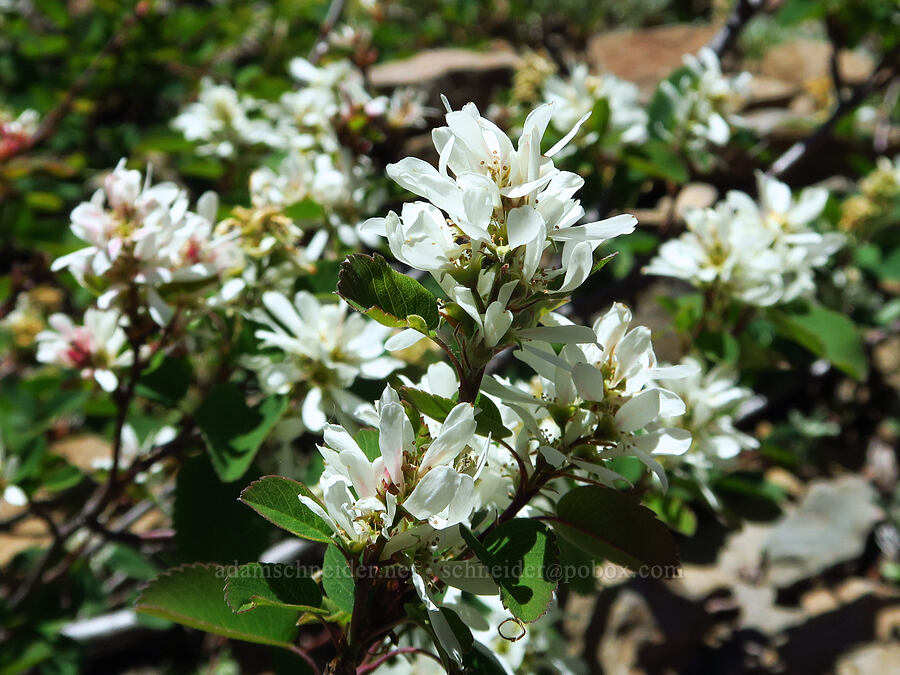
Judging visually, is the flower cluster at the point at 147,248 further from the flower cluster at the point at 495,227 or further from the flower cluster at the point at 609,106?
the flower cluster at the point at 609,106

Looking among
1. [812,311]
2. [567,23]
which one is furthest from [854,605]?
[567,23]

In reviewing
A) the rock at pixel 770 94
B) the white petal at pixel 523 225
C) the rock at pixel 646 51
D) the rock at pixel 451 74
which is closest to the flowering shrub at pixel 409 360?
the white petal at pixel 523 225

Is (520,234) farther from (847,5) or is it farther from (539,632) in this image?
(847,5)

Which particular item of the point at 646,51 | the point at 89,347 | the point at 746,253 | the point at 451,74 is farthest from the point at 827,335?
the point at 646,51

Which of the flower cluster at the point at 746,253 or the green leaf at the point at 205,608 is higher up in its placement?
the green leaf at the point at 205,608

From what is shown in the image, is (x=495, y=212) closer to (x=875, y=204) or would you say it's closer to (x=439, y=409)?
(x=439, y=409)

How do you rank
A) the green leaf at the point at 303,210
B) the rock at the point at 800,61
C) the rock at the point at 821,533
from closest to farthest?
1. the green leaf at the point at 303,210
2. the rock at the point at 821,533
3. the rock at the point at 800,61

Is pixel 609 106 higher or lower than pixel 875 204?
higher
